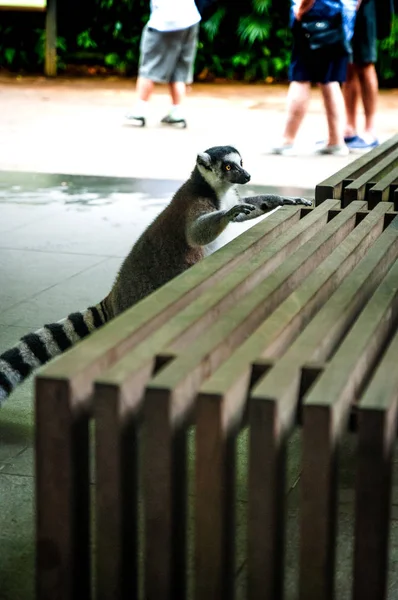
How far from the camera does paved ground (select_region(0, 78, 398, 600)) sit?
3510 mm

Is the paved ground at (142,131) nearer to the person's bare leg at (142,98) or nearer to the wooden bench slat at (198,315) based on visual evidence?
the person's bare leg at (142,98)

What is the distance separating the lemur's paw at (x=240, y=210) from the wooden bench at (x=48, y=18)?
1417cm

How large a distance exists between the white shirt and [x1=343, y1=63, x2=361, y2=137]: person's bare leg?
7.00 ft

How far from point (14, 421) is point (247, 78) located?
1564 cm

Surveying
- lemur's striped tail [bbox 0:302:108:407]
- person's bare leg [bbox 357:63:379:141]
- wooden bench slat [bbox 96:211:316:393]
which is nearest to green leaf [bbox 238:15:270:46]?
person's bare leg [bbox 357:63:379:141]

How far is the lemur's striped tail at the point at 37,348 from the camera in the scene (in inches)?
151

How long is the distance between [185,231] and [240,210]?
2.02 ft

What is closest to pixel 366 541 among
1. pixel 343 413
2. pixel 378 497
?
pixel 378 497

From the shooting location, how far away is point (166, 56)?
12.7m

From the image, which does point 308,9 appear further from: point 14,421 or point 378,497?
point 378,497

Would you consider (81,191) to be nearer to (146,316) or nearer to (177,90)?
(177,90)

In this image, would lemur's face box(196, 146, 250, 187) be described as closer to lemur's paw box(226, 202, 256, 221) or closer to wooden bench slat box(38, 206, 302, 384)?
lemur's paw box(226, 202, 256, 221)

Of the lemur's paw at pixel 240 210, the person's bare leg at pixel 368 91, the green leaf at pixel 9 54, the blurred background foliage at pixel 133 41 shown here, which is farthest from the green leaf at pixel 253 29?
the lemur's paw at pixel 240 210

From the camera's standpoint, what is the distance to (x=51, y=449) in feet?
7.65
